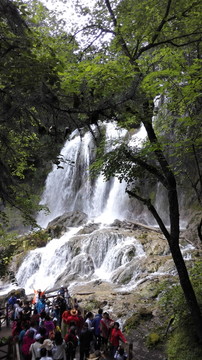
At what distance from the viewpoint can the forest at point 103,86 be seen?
13.0ft

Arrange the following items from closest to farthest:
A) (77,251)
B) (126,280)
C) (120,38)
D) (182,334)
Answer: (120,38), (182,334), (126,280), (77,251)

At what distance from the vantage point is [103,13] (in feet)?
27.3

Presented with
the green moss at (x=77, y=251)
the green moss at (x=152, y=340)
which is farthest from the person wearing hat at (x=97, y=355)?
the green moss at (x=77, y=251)

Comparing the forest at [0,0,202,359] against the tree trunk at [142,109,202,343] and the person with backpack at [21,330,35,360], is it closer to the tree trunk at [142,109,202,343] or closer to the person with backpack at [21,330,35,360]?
the tree trunk at [142,109,202,343]

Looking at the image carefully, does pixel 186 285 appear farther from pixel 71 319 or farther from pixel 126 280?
pixel 126 280

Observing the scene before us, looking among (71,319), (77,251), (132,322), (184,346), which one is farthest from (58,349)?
(77,251)

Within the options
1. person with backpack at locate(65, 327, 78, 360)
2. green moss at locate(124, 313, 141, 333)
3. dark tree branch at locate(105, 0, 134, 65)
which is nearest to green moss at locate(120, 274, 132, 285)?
green moss at locate(124, 313, 141, 333)

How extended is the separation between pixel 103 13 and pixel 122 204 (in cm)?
2092

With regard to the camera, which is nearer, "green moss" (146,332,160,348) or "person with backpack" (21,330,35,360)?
"person with backpack" (21,330,35,360)

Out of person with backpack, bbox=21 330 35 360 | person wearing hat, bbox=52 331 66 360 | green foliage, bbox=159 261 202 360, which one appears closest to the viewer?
person wearing hat, bbox=52 331 66 360

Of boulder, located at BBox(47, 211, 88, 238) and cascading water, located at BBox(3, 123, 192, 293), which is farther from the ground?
boulder, located at BBox(47, 211, 88, 238)

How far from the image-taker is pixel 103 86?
5.16 metres

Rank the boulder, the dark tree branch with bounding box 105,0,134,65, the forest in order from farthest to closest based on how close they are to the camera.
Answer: the boulder → the dark tree branch with bounding box 105,0,134,65 → the forest

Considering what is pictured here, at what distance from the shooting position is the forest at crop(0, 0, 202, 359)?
3967mm
